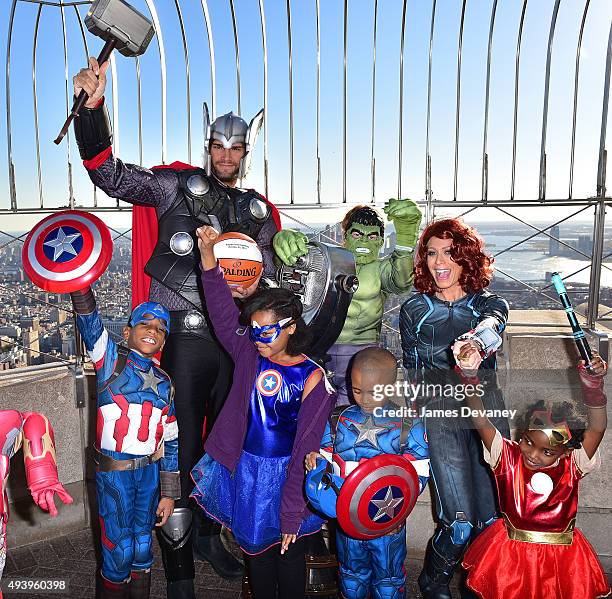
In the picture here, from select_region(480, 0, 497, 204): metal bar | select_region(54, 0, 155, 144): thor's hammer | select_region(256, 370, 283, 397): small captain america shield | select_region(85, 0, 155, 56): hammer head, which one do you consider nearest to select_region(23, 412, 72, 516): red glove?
select_region(256, 370, 283, 397): small captain america shield

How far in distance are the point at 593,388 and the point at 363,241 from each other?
1.14m

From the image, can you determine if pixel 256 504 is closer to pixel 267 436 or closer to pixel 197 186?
pixel 267 436

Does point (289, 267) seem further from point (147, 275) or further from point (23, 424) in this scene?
point (23, 424)

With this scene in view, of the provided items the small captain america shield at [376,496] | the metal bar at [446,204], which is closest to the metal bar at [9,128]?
the metal bar at [446,204]

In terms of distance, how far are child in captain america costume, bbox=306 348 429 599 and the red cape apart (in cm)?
115

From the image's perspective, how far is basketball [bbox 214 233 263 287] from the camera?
2.55m

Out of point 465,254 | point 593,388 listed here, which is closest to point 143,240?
point 465,254

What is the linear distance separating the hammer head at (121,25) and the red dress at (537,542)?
2005 millimetres

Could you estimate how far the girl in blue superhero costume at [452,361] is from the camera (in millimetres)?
2459

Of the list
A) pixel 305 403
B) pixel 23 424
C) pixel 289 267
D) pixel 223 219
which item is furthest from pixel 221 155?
pixel 23 424

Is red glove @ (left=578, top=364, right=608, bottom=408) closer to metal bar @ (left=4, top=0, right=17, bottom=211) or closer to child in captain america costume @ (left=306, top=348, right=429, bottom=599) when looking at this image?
child in captain america costume @ (left=306, top=348, right=429, bottom=599)

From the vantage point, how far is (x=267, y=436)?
91.8 inches

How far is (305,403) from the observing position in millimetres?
2299

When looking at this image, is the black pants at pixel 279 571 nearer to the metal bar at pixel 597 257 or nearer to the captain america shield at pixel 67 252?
the captain america shield at pixel 67 252
